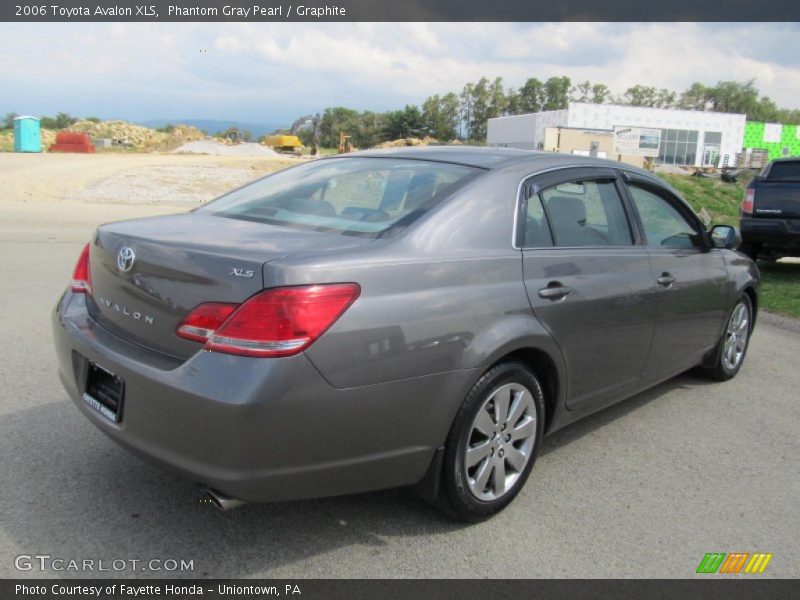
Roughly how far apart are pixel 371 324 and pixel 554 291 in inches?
46.4

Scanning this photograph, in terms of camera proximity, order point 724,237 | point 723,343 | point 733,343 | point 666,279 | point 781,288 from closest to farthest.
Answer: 1. point 666,279
2. point 724,237
3. point 723,343
4. point 733,343
5. point 781,288

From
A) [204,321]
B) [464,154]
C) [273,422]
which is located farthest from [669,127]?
[273,422]

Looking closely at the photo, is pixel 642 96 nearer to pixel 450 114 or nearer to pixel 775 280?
pixel 450 114

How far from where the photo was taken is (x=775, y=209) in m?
10.2

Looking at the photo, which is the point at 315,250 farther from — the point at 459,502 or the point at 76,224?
the point at 76,224

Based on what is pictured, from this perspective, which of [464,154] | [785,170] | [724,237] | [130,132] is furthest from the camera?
[130,132]

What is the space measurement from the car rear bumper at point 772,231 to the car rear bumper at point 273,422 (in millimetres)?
8943

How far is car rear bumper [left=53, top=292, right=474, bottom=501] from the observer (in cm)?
245

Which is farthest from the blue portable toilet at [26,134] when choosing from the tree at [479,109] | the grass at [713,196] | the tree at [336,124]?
the tree at [479,109]

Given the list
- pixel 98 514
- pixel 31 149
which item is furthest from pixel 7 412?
pixel 31 149

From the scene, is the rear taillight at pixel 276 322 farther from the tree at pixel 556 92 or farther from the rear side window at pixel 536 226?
the tree at pixel 556 92

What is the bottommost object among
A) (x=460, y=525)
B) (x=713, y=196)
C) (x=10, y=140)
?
(x=460, y=525)

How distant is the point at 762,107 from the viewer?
11931cm

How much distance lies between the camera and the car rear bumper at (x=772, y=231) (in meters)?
9.99
